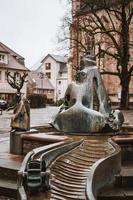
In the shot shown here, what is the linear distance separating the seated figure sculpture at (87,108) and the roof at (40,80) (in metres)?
85.7

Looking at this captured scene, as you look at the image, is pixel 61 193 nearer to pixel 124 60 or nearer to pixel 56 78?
pixel 124 60

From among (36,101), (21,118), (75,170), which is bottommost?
(75,170)

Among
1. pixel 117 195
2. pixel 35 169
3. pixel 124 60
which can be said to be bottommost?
pixel 117 195

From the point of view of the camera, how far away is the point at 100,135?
12445mm

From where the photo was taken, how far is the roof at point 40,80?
338 ft

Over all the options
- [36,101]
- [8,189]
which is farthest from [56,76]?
[8,189]

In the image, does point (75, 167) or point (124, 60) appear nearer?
point (75, 167)

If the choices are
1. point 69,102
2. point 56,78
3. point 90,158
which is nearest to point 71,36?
point 69,102

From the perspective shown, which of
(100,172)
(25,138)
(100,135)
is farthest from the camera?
(100,135)

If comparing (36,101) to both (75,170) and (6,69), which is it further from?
(75,170)

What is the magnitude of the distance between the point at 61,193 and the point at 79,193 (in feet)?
1.01

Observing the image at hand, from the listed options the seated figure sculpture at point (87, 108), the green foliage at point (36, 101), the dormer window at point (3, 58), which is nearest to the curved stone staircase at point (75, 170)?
the seated figure sculpture at point (87, 108)

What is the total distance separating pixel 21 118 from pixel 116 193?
462 cm

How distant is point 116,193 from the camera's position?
854 centimetres
